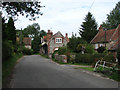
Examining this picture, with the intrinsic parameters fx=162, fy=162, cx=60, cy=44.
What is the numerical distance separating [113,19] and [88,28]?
361 inches

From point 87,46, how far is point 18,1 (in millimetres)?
17272

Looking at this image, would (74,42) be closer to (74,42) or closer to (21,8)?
(74,42)

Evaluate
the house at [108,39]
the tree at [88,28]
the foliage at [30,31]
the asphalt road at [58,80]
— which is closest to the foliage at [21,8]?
the asphalt road at [58,80]

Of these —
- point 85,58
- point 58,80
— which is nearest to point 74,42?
point 85,58

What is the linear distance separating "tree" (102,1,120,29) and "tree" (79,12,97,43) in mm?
4392

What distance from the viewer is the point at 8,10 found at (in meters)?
14.1

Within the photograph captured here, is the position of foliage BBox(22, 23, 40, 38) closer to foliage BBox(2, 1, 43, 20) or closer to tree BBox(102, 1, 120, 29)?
tree BBox(102, 1, 120, 29)

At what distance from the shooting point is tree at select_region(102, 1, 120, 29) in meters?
54.4

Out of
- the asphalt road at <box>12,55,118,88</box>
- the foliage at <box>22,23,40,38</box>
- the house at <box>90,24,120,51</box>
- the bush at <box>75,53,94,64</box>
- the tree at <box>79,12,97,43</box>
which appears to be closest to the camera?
the asphalt road at <box>12,55,118,88</box>

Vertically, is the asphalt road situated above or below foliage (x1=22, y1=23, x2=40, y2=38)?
below

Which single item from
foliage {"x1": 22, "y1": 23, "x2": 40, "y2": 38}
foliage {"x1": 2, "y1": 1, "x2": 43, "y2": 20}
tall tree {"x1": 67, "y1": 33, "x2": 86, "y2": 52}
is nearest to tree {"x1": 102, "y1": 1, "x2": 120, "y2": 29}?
tall tree {"x1": 67, "y1": 33, "x2": 86, "y2": 52}

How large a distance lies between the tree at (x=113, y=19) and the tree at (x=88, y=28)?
14.4ft

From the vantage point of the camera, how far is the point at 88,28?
59125 mm

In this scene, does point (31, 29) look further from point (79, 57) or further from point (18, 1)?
point (18, 1)
